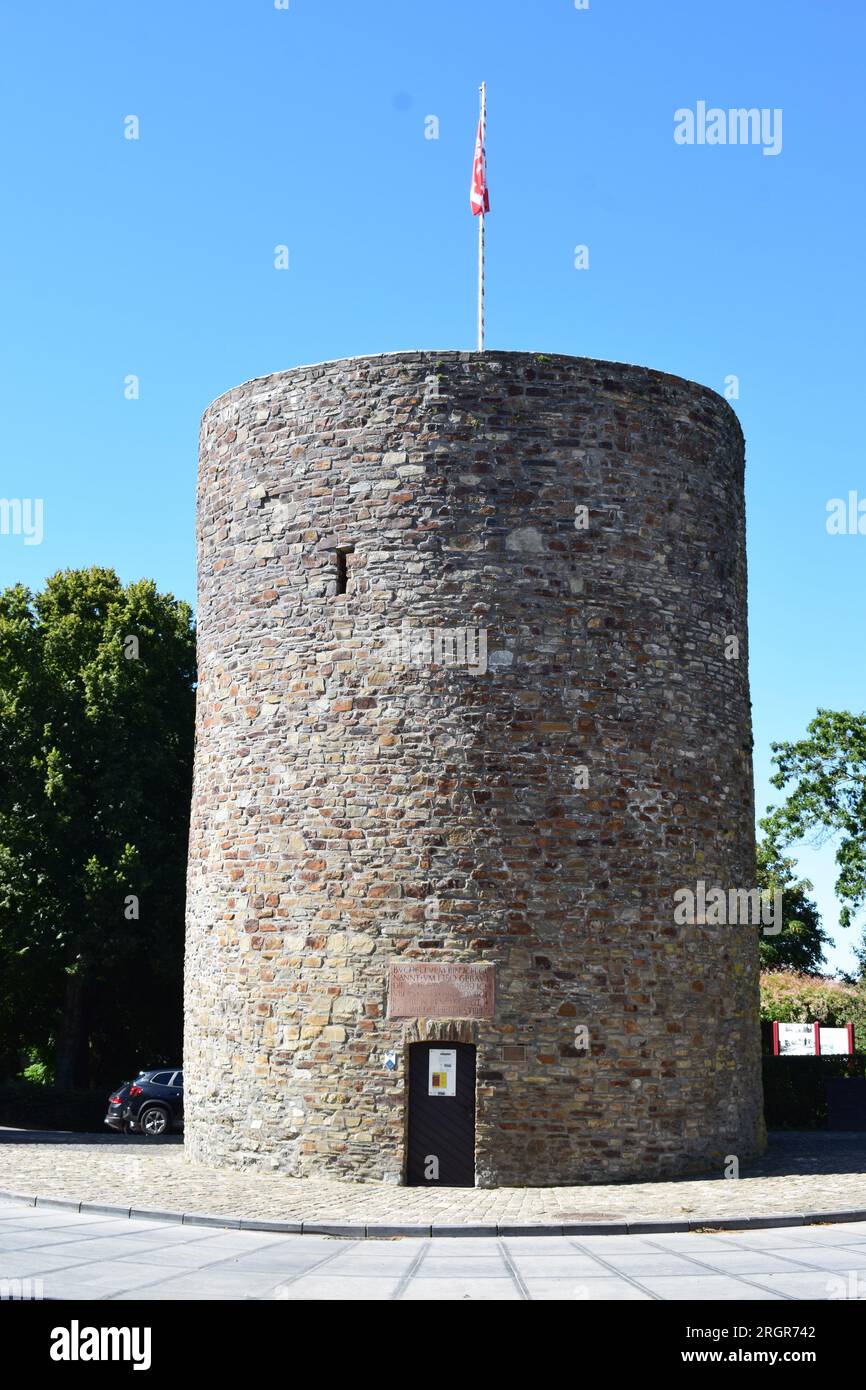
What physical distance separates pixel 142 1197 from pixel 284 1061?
8.47ft

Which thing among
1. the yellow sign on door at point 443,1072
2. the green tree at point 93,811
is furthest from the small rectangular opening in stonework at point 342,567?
the green tree at point 93,811

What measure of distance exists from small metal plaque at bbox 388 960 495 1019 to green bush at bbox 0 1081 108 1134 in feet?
38.1

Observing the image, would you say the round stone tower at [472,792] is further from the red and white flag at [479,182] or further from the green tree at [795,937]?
the green tree at [795,937]

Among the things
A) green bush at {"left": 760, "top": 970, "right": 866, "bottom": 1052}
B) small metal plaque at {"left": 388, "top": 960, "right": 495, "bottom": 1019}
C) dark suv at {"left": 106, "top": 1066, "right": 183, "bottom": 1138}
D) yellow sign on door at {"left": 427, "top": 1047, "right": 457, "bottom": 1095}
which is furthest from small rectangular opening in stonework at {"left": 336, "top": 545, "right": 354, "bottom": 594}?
green bush at {"left": 760, "top": 970, "right": 866, "bottom": 1052}

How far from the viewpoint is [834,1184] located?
15352mm

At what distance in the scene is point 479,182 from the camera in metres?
18.7

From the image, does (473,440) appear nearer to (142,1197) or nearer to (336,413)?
(336,413)

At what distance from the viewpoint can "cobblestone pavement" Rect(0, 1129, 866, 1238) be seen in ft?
42.8

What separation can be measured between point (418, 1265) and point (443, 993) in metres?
5.18

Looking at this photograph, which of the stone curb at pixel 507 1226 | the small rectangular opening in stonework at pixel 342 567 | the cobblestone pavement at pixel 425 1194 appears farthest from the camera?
the small rectangular opening in stonework at pixel 342 567

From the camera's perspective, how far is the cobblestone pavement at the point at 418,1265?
358 inches

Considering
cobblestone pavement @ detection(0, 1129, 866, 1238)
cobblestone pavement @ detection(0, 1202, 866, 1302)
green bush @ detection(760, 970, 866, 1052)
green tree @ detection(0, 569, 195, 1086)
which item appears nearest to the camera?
cobblestone pavement @ detection(0, 1202, 866, 1302)

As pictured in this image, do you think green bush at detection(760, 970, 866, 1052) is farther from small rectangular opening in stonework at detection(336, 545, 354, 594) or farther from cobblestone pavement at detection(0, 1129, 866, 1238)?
small rectangular opening in stonework at detection(336, 545, 354, 594)

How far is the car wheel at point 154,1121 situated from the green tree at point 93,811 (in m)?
4.02
